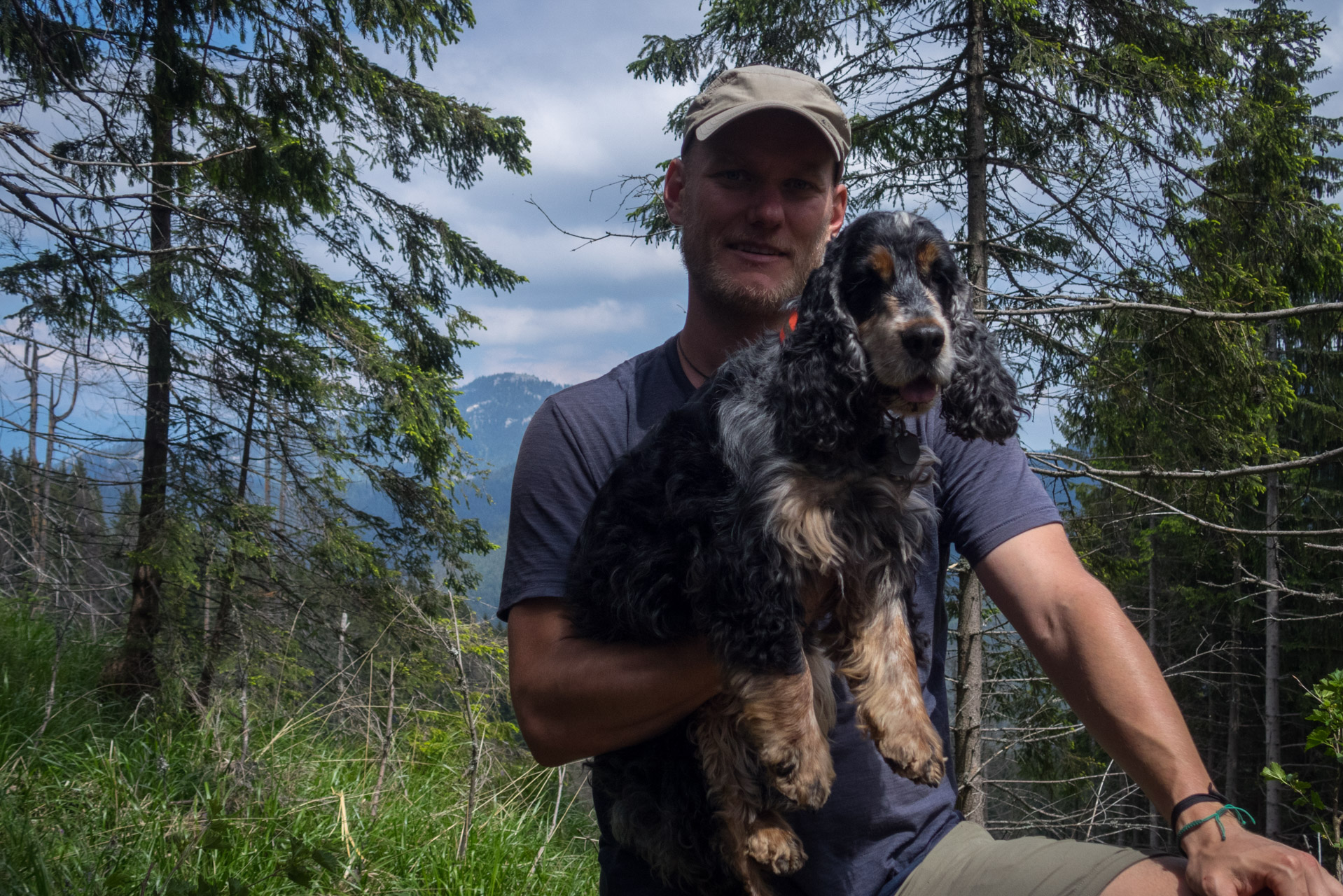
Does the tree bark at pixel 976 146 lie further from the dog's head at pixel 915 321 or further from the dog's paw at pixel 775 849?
the dog's paw at pixel 775 849

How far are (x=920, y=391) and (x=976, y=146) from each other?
7.95 m

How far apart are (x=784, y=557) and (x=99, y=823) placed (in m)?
4.40

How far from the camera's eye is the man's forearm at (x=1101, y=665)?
197 centimetres

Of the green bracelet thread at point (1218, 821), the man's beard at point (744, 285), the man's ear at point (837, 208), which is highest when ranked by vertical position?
the man's ear at point (837, 208)

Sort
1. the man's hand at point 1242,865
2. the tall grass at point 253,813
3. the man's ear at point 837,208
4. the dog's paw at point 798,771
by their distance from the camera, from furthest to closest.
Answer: the tall grass at point 253,813, the man's ear at point 837,208, the dog's paw at point 798,771, the man's hand at point 1242,865

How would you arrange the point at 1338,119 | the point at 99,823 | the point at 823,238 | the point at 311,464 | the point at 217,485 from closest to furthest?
the point at 823,238, the point at 99,823, the point at 217,485, the point at 311,464, the point at 1338,119

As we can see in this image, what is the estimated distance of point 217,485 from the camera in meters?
9.73

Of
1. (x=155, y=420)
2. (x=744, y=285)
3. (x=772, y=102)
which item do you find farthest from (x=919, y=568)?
(x=155, y=420)

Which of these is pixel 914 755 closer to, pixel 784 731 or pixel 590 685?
pixel 784 731

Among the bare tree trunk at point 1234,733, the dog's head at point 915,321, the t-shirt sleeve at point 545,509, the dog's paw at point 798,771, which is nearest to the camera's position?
the dog's head at point 915,321

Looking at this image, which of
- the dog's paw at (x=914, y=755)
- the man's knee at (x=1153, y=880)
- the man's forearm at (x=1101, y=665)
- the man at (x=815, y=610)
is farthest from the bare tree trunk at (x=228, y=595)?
the man's knee at (x=1153, y=880)

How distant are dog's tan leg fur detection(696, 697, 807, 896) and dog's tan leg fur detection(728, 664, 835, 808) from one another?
121mm

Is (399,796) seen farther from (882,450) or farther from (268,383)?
(268,383)

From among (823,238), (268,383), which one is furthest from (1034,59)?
(268,383)
